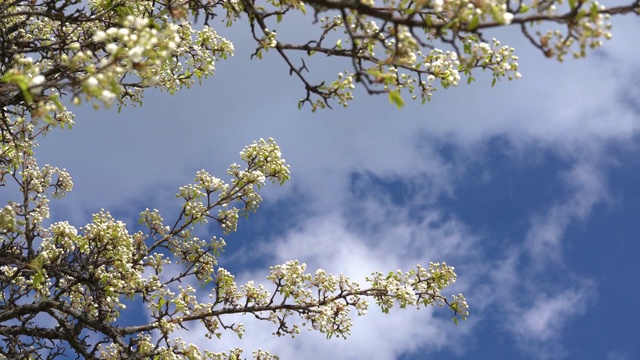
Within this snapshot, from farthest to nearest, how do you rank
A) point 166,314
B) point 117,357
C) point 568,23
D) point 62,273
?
point 117,357 < point 166,314 < point 62,273 < point 568,23

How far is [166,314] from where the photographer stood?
10500 millimetres

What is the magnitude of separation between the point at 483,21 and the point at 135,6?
8215 mm

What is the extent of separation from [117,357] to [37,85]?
7.72m

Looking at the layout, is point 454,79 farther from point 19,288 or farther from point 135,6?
point 19,288

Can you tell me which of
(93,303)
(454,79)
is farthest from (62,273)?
(454,79)

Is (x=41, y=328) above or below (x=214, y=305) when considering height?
below

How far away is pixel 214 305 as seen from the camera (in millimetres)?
11000

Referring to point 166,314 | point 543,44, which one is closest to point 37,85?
point 543,44

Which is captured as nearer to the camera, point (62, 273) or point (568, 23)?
point (568, 23)

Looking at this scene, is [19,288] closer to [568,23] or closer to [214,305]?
[214,305]

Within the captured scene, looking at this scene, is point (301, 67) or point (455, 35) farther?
point (301, 67)

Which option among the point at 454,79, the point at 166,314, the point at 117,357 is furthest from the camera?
the point at 117,357

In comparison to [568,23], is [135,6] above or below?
above

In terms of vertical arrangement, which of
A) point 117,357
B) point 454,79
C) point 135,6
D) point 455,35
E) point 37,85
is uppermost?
point 135,6
